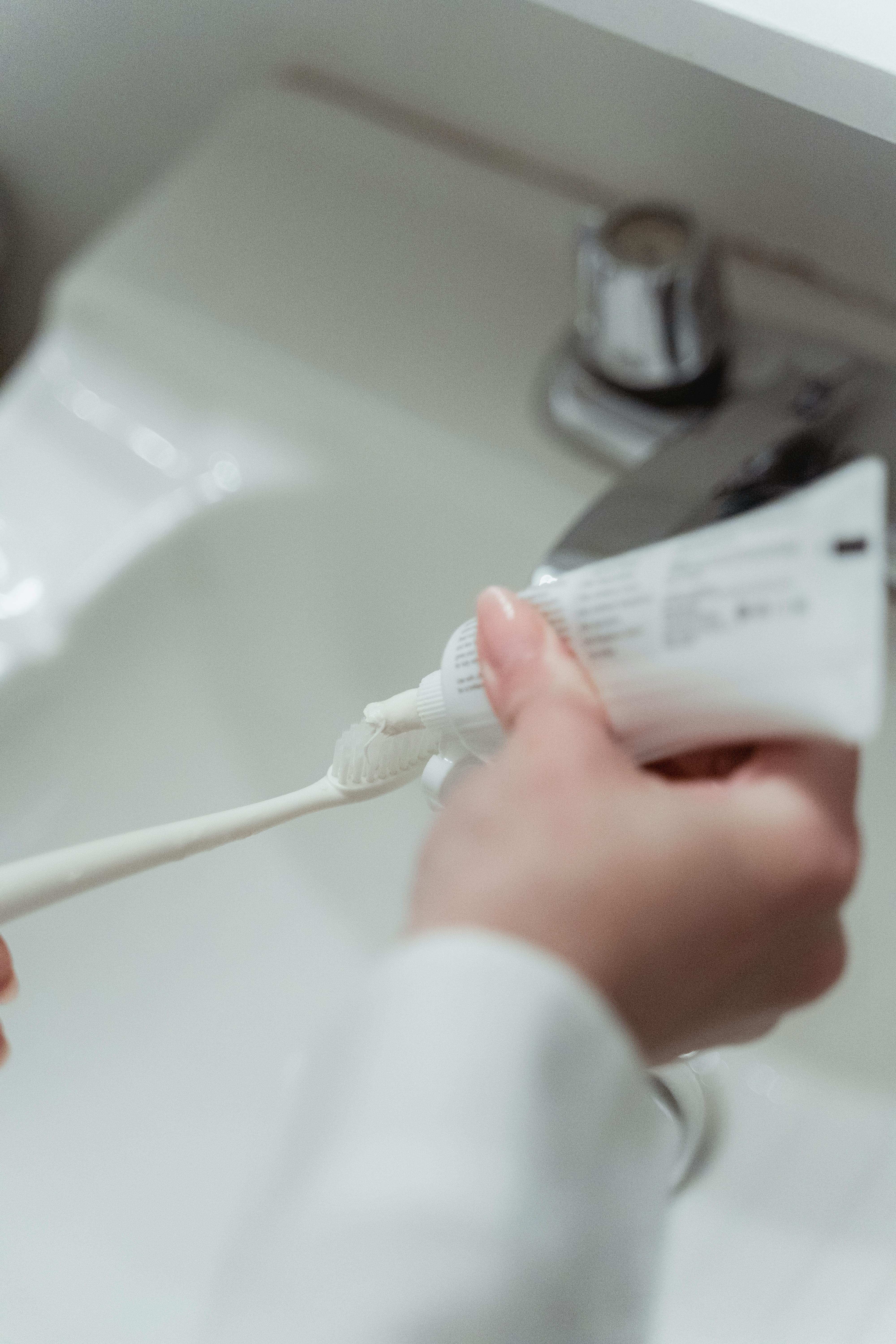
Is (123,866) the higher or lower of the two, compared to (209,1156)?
higher

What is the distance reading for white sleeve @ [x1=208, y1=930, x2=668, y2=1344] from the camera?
182 mm

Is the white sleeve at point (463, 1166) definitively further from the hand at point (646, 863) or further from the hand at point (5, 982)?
the hand at point (5, 982)

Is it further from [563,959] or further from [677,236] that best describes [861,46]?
[563,959]

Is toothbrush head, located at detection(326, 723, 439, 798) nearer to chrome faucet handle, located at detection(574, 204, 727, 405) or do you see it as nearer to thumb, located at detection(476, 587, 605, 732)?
thumb, located at detection(476, 587, 605, 732)

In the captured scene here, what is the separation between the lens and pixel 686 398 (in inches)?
15.9

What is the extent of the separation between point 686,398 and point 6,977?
0.27m

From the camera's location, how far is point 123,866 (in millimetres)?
281

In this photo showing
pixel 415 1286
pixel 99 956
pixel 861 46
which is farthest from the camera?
pixel 99 956

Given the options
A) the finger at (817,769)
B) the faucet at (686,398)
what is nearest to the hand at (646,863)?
the finger at (817,769)

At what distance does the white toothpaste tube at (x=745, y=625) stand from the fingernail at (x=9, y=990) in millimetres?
209

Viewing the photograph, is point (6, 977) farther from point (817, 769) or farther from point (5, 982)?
point (817, 769)

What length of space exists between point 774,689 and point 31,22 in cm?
47

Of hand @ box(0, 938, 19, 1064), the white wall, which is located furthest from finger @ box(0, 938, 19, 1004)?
the white wall

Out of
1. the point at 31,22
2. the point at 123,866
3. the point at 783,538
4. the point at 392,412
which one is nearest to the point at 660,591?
the point at 783,538
